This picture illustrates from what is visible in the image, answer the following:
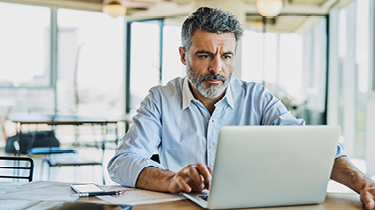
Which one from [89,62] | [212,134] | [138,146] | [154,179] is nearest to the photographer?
[154,179]

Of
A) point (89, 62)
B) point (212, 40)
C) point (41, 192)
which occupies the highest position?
point (89, 62)

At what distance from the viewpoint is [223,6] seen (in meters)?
6.85

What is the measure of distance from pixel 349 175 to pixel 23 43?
6.29 m

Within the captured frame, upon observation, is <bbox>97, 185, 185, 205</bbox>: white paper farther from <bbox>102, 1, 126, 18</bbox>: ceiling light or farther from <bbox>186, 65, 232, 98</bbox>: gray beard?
<bbox>102, 1, 126, 18</bbox>: ceiling light

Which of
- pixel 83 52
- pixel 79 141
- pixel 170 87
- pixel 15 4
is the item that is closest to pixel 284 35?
pixel 83 52

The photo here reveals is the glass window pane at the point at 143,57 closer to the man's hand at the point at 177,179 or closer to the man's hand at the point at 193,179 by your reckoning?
the man's hand at the point at 177,179

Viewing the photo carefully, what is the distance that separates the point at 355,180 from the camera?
1.39 metres

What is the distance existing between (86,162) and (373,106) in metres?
3.73

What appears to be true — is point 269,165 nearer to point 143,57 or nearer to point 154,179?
point 154,179

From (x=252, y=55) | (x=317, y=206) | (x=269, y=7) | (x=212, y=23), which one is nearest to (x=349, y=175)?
(x=317, y=206)

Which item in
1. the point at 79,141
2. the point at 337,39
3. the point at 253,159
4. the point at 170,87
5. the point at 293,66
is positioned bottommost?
the point at 79,141

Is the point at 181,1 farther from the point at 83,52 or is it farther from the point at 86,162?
the point at 86,162

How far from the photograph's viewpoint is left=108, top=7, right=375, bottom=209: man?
1.79 m

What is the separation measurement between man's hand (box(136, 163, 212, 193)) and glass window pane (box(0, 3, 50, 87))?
19.2 feet
